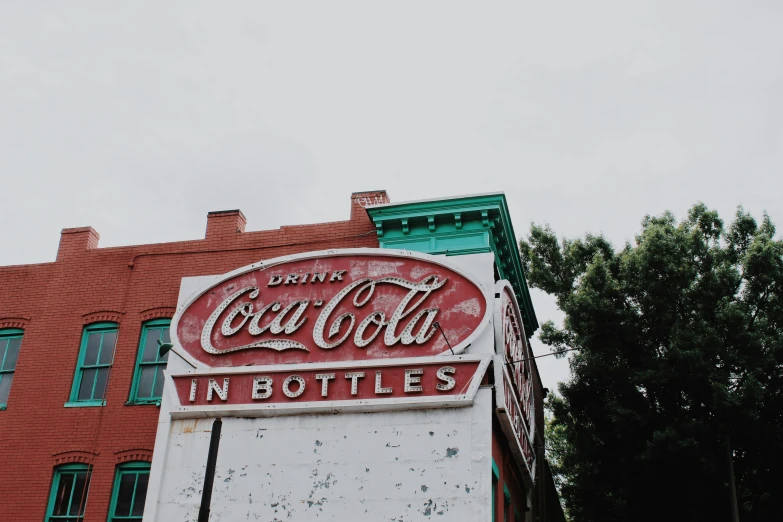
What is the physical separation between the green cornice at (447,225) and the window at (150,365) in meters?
5.29

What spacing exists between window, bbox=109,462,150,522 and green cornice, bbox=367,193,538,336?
6938 mm

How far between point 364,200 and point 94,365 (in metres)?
7.08

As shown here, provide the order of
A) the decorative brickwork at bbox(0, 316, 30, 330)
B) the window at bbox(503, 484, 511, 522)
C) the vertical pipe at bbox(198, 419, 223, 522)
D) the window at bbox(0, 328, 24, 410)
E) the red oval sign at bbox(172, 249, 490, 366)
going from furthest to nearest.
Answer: the decorative brickwork at bbox(0, 316, 30, 330)
the window at bbox(0, 328, 24, 410)
the window at bbox(503, 484, 511, 522)
the red oval sign at bbox(172, 249, 490, 366)
the vertical pipe at bbox(198, 419, 223, 522)

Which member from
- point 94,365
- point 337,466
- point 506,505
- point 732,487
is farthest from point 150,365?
point 732,487

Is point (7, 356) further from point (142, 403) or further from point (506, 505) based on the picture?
point (506, 505)

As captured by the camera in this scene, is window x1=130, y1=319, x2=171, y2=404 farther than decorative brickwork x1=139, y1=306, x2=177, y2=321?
No

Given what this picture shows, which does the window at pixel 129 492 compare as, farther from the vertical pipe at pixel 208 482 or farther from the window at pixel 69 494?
the vertical pipe at pixel 208 482

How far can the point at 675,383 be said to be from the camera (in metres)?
20.1

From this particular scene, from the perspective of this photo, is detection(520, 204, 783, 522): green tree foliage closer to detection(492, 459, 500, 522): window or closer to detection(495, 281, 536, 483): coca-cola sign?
detection(495, 281, 536, 483): coca-cola sign

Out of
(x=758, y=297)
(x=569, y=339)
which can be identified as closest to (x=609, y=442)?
(x=569, y=339)

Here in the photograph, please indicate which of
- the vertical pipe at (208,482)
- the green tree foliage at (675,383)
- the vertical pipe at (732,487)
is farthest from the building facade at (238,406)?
the vertical pipe at (732,487)

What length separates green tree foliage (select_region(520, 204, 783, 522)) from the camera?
770 inches

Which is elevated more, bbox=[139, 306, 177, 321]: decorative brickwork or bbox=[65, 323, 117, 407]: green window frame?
bbox=[139, 306, 177, 321]: decorative brickwork

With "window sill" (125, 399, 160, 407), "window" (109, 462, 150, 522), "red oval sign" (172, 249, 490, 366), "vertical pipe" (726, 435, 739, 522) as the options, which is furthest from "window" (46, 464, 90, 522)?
"vertical pipe" (726, 435, 739, 522)
